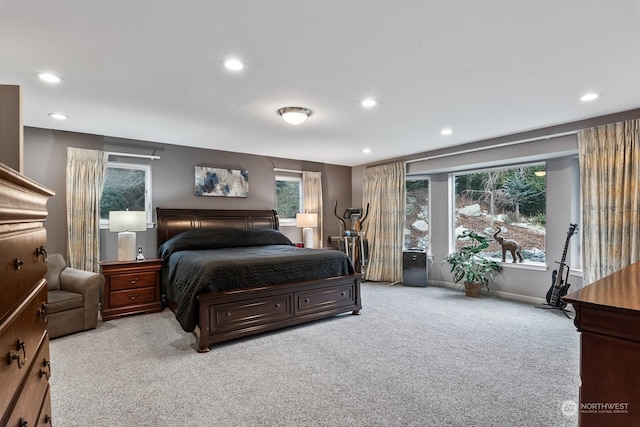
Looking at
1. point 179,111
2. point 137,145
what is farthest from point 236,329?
point 137,145

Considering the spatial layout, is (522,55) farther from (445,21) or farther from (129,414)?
(129,414)

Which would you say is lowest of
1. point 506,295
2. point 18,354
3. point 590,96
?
point 506,295

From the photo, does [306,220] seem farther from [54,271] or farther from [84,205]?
[54,271]

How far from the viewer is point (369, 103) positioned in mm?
3312

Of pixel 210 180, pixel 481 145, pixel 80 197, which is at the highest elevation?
pixel 481 145

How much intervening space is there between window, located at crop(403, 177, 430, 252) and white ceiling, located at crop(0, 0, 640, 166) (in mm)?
2294

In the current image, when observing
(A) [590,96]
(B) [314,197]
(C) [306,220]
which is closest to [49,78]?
(C) [306,220]

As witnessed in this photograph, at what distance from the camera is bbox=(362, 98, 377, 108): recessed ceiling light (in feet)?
10.6

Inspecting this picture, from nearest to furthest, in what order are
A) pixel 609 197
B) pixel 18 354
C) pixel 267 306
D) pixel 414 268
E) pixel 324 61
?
pixel 18 354, pixel 324 61, pixel 267 306, pixel 609 197, pixel 414 268

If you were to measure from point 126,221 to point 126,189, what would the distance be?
0.84 metres

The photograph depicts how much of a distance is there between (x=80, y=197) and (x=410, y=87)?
13.9ft

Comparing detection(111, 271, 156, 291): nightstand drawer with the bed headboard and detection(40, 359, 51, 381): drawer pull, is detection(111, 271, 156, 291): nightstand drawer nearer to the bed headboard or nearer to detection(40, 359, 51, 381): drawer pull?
the bed headboard

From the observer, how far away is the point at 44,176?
164 inches

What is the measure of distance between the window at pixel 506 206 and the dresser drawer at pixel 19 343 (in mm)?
5565
